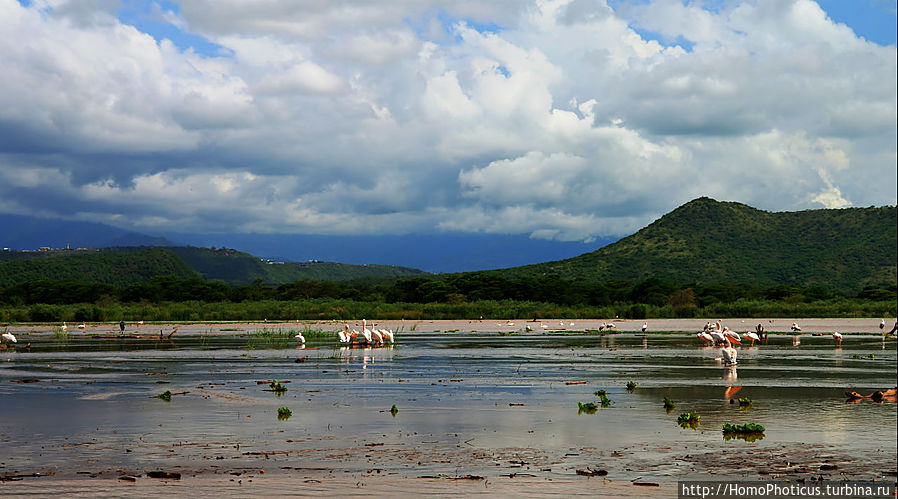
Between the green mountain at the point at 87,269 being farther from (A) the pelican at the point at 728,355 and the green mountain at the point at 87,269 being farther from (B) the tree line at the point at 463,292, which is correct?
(A) the pelican at the point at 728,355

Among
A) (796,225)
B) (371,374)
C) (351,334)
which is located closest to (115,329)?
(351,334)

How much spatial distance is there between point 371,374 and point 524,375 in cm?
522

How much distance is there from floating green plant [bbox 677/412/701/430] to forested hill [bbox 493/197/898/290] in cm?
11411

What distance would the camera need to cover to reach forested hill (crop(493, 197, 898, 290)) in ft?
446

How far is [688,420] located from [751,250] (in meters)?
138

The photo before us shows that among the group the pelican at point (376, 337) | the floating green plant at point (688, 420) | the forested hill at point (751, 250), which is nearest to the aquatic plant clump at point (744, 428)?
the floating green plant at point (688, 420)

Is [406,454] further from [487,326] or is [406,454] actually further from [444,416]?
[487,326]

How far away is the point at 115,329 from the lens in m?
71.9

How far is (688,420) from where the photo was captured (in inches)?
735

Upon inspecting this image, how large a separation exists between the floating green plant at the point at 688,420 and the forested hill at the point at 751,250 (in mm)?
114108

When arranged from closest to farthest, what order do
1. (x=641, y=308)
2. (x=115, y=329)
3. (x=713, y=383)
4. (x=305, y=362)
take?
(x=713, y=383), (x=305, y=362), (x=115, y=329), (x=641, y=308)

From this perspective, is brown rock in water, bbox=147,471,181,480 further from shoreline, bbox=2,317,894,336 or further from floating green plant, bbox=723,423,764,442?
shoreline, bbox=2,317,894,336

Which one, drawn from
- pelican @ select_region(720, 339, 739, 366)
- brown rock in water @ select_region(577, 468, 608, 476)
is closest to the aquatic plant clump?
brown rock in water @ select_region(577, 468, 608, 476)

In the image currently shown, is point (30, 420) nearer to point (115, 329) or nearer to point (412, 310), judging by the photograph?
point (115, 329)
